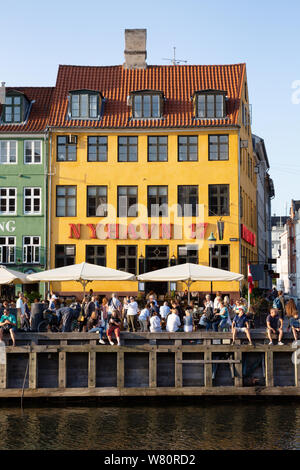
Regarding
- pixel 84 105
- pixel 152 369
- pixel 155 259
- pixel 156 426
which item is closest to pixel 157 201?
pixel 155 259

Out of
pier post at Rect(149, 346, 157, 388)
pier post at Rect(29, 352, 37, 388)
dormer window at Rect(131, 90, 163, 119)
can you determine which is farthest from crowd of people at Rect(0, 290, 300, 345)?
dormer window at Rect(131, 90, 163, 119)

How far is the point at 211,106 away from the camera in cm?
4509

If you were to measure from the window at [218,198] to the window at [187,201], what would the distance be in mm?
901

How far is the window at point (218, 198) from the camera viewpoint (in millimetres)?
44688

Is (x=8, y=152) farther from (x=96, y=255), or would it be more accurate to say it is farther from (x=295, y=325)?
(x=295, y=325)

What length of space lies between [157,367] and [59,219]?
22251 millimetres

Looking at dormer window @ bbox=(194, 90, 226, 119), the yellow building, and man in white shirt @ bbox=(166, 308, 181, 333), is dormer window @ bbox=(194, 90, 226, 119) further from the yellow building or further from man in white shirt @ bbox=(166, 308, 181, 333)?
man in white shirt @ bbox=(166, 308, 181, 333)

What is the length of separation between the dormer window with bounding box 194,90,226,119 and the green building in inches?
394

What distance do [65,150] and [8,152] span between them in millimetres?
3727

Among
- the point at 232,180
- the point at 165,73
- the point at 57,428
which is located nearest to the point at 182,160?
the point at 232,180

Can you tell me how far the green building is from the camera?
4462cm

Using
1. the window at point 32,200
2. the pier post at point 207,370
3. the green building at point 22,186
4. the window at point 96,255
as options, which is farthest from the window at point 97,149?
the pier post at point 207,370

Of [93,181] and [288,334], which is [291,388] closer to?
[288,334]

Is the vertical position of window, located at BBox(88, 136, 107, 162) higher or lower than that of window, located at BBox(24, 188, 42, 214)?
higher
